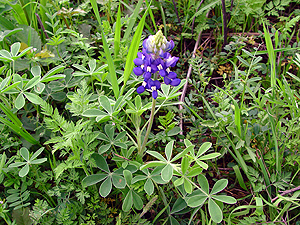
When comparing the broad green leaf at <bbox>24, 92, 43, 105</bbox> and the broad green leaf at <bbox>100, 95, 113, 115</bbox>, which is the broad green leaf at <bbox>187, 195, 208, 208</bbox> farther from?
the broad green leaf at <bbox>24, 92, 43, 105</bbox>

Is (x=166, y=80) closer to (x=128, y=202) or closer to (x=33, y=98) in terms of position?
(x=128, y=202)

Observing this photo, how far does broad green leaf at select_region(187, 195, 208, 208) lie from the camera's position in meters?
1.72

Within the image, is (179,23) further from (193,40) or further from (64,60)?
(64,60)

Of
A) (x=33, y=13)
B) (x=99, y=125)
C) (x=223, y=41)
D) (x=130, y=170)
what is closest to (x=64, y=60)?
(x=33, y=13)

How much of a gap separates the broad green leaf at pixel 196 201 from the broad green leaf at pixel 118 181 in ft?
1.71

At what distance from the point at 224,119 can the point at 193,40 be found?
1.60m

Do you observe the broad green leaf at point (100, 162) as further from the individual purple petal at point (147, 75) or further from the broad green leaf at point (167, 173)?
the individual purple petal at point (147, 75)

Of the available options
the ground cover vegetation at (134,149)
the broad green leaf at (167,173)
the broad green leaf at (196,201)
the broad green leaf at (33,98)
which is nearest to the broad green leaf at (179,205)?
the ground cover vegetation at (134,149)

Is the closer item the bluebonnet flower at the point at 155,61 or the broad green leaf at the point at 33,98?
the bluebonnet flower at the point at 155,61

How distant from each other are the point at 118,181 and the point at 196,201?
24.9 inches

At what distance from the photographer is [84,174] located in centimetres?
213

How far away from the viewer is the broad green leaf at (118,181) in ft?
6.08

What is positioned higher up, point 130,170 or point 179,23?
point 179,23

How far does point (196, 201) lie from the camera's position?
1.75m
